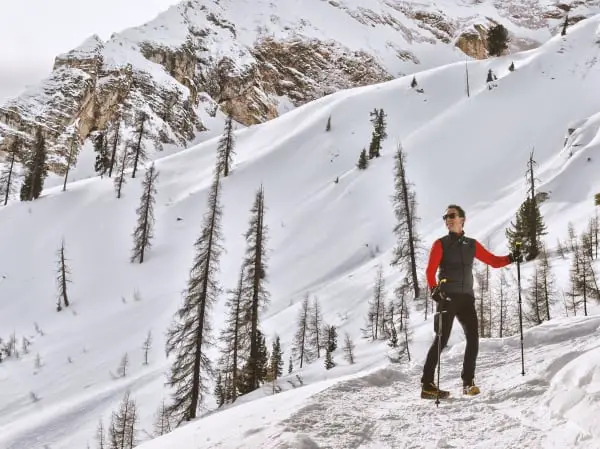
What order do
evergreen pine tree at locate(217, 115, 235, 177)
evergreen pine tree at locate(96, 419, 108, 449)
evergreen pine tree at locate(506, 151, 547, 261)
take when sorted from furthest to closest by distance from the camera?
evergreen pine tree at locate(217, 115, 235, 177) < evergreen pine tree at locate(506, 151, 547, 261) < evergreen pine tree at locate(96, 419, 108, 449)

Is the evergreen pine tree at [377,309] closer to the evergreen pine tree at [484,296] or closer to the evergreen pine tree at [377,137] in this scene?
the evergreen pine tree at [484,296]

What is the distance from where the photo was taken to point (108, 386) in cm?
2769

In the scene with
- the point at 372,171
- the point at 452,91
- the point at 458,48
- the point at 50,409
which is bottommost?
the point at 50,409

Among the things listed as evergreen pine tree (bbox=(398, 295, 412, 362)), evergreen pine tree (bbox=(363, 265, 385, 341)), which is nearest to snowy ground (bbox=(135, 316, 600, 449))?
evergreen pine tree (bbox=(398, 295, 412, 362))

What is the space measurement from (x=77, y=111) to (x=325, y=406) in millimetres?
→ 118275

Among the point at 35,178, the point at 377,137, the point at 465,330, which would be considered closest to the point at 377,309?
the point at 465,330

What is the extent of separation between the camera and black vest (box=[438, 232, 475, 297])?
6160mm

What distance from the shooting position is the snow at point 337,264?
16.9ft

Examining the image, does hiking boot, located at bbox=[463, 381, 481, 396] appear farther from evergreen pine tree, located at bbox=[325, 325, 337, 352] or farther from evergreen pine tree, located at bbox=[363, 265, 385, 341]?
evergreen pine tree, located at bbox=[363, 265, 385, 341]

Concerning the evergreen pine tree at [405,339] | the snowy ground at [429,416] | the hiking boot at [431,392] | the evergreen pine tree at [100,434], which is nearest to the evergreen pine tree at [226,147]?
the evergreen pine tree at [405,339]

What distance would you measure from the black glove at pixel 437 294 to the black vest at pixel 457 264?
76mm

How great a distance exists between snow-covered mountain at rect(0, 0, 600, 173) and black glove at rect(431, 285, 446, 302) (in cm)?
10253

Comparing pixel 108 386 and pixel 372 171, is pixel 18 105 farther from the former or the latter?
pixel 108 386

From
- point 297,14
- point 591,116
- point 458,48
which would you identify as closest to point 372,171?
point 591,116
